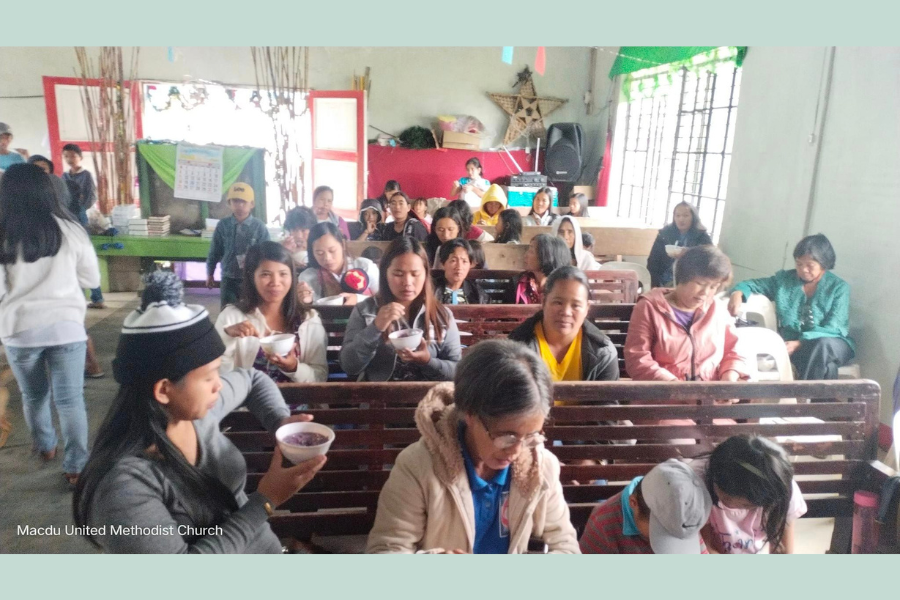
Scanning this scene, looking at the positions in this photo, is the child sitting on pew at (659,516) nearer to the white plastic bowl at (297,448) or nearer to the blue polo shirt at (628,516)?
the blue polo shirt at (628,516)

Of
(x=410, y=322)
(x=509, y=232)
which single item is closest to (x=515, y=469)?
(x=410, y=322)

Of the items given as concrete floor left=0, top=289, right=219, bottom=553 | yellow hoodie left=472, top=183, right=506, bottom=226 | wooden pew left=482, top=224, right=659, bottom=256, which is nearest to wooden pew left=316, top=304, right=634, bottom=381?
concrete floor left=0, top=289, right=219, bottom=553

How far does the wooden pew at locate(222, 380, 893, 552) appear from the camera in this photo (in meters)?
1.32

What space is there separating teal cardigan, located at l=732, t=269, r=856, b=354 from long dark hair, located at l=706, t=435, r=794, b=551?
1.96 metres

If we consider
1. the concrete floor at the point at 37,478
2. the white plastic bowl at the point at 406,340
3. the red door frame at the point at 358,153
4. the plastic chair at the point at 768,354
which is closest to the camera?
the concrete floor at the point at 37,478

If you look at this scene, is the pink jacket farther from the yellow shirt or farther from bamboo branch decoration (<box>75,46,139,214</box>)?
bamboo branch decoration (<box>75,46,139,214</box>)

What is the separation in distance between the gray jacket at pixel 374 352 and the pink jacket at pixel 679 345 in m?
0.66

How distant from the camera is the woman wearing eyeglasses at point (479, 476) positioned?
965mm

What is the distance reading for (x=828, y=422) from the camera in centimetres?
145

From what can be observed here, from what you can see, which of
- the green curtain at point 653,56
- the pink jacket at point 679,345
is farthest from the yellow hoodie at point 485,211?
the pink jacket at point 679,345

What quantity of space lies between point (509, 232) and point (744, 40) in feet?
7.98

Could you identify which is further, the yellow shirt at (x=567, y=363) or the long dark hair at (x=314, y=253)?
the long dark hair at (x=314, y=253)

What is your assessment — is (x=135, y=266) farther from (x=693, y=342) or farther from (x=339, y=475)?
(x=693, y=342)

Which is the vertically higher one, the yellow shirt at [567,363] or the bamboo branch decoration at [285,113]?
the bamboo branch decoration at [285,113]
